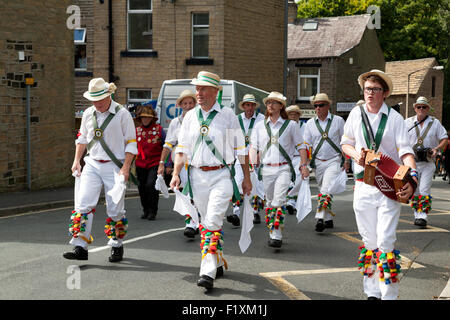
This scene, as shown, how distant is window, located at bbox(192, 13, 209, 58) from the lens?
75.8 feet

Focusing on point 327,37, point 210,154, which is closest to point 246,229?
point 210,154

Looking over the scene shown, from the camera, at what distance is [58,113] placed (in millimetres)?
15578

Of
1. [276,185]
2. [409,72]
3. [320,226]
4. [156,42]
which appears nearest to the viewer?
[276,185]

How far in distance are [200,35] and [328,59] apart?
16.0m

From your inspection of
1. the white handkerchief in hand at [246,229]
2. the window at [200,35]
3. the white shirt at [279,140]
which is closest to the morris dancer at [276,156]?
the white shirt at [279,140]

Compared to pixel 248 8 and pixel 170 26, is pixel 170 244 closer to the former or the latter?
pixel 170 26

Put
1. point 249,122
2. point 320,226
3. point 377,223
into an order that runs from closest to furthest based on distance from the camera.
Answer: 1. point 377,223
2. point 320,226
3. point 249,122

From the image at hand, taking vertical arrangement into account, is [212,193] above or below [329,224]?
above

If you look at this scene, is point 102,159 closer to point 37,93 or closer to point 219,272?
point 219,272

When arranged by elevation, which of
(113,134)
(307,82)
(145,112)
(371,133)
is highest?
(307,82)

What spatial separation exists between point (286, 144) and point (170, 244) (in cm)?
213

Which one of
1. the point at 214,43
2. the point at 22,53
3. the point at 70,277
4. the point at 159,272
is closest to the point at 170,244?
the point at 159,272

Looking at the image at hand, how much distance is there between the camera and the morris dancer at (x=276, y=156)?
7707mm

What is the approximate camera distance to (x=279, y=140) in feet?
26.5
